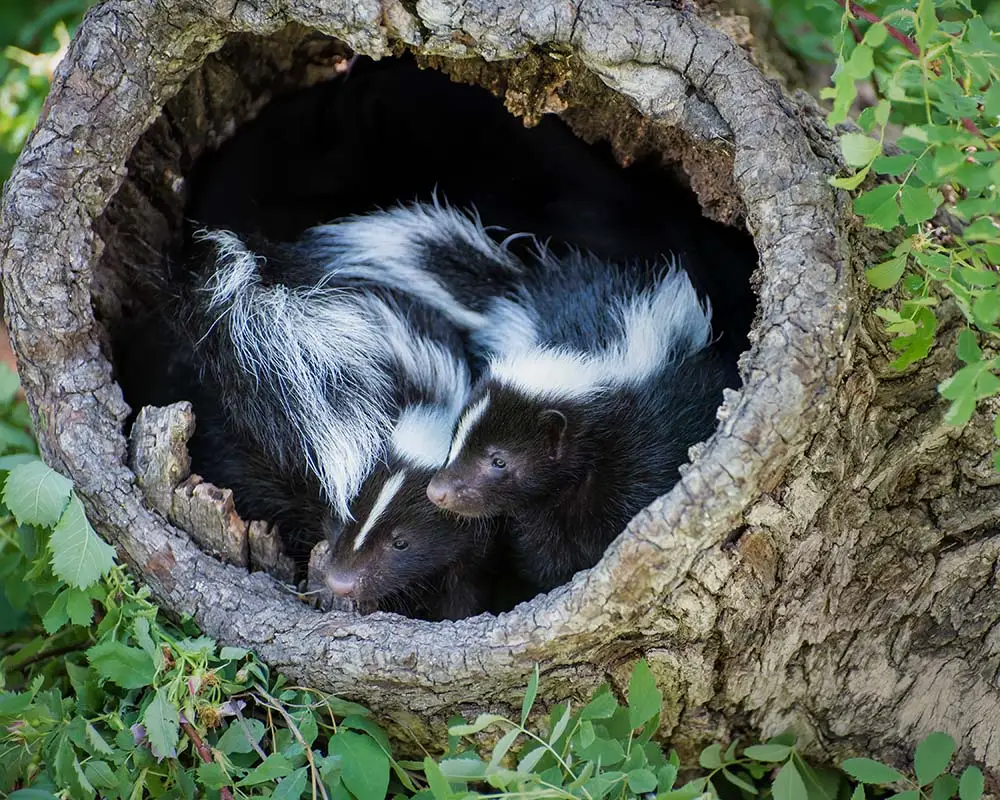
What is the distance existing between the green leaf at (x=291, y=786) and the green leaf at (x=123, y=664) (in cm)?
36

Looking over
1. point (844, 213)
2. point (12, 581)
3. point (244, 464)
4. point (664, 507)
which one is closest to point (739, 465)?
point (664, 507)

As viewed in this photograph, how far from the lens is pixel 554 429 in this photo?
2791 mm

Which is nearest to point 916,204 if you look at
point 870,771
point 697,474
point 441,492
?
point 697,474

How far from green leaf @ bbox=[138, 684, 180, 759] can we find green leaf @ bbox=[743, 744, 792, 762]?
3.84 feet

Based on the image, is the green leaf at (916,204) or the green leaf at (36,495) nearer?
the green leaf at (916,204)

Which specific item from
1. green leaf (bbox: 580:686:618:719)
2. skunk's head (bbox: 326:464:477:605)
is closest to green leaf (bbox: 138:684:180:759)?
skunk's head (bbox: 326:464:477:605)

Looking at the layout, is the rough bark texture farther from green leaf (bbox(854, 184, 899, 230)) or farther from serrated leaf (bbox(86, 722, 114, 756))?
serrated leaf (bbox(86, 722, 114, 756))

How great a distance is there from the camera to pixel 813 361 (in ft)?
6.69

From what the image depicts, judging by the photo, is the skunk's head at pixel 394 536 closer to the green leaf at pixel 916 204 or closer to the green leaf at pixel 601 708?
the green leaf at pixel 601 708

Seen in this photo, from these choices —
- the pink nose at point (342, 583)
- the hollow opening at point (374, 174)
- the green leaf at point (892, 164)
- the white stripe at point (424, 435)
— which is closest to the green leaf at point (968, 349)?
the green leaf at point (892, 164)

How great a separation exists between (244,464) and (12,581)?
0.63 metres

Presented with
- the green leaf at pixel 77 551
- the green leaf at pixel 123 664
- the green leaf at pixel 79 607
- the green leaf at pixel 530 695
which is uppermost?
the green leaf at pixel 77 551

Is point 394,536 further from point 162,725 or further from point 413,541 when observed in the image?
point 162,725

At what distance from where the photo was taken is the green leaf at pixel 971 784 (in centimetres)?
222
